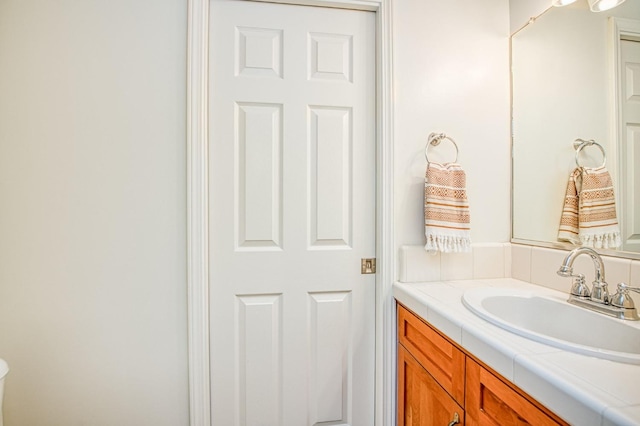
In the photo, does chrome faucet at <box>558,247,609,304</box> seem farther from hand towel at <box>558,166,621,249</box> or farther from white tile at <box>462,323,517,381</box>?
white tile at <box>462,323,517,381</box>

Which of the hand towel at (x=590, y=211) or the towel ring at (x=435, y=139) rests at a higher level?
the towel ring at (x=435, y=139)

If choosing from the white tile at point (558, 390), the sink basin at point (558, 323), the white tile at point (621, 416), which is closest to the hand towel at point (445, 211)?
the sink basin at point (558, 323)

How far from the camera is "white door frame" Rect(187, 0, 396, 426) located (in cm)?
127

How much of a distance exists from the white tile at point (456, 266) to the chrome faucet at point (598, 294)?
412 millimetres

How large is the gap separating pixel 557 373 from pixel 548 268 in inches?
30.2

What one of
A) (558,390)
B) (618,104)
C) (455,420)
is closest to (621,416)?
(558,390)

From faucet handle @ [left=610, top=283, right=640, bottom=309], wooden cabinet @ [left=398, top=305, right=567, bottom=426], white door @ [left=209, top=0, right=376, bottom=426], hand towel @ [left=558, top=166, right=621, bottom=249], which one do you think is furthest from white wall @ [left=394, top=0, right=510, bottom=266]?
→ faucet handle @ [left=610, top=283, right=640, bottom=309]

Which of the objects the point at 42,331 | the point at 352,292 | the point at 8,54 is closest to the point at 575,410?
the point at 352,292

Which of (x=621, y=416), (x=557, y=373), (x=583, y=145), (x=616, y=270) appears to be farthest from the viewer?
(x=583, y=145)

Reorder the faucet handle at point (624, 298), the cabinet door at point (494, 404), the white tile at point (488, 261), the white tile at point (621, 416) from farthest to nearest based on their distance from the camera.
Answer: the white tile at point (488, 261), the faucet handle at point (624, 298), the cabinet door at point (494, 404), the white tile at point (621, 416)

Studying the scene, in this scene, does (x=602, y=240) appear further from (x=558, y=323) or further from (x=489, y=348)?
(x=489, y=348)

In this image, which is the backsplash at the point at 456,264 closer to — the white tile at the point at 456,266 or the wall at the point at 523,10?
the white tile at the point at 456,266

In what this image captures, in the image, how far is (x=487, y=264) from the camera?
142 centimetres

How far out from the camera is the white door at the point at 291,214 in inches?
52.4
